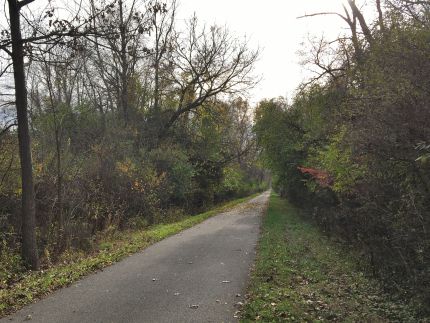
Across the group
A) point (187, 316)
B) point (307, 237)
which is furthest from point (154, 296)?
point (307, 237)

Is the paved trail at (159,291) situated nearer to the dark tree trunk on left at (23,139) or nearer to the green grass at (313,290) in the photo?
the green grass at (313,290)

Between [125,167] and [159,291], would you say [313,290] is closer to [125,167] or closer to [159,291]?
[159,291]

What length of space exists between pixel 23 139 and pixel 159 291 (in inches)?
189

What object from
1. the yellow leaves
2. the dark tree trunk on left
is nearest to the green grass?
the dark tree trunk on left

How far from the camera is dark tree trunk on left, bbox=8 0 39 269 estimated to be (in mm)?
9070

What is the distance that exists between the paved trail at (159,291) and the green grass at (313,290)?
17.8 inches

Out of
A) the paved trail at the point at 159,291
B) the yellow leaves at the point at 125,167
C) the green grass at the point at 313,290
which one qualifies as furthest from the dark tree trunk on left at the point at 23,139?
the yellow leaves at the point at 125,167

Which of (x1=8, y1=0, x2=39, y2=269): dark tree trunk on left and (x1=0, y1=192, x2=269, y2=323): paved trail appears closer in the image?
(x1=0, y1=192, x2=269, y2=323): paved trail

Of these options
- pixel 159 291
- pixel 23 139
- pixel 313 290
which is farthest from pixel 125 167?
pixel 313 290

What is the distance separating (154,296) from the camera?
761 centimetres

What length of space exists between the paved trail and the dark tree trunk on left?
196cm

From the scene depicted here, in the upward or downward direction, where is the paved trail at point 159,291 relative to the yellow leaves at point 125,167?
downward

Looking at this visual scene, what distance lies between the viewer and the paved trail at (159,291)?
260 inches

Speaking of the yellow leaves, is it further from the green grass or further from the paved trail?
the green grass
